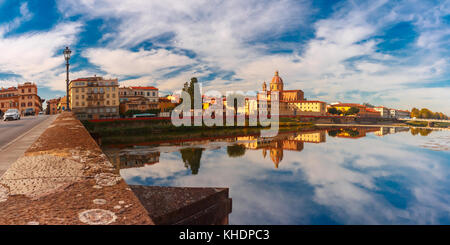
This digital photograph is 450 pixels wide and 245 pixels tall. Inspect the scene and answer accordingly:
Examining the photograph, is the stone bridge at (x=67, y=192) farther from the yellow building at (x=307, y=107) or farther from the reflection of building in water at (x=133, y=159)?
the yellow building at (x=307, y=107)

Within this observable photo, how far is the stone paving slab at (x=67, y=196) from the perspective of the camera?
1737 millimetres

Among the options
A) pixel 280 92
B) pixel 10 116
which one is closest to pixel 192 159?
pixel 10 116

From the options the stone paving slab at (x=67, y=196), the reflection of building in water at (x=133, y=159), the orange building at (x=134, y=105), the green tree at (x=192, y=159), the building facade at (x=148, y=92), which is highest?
the building facade at (x=148, y=92)

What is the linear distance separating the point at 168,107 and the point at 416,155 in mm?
75598

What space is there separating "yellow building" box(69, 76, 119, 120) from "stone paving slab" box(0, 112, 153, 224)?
7996cm

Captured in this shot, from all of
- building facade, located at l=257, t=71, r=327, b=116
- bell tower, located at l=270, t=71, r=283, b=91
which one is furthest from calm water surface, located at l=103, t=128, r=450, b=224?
bell tower, located at l=270, t=71, r=283, b=91

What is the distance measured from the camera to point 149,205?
6.52 m

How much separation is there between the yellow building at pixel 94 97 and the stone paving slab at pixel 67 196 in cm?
7996

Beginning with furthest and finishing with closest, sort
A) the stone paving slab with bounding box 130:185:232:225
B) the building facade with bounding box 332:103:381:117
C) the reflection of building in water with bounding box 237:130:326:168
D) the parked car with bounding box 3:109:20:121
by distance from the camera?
the building facade with bounding box 332:103:381:117
the reflection of building in water with bounding box 237:130:326:168
the parked car with bounding box 3:109:20:121
the stone paving slab with bounding box 130:185:232:225

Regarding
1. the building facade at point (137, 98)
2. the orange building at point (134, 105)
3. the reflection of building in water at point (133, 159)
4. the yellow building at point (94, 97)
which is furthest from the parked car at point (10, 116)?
the building facade at point (137, 98)

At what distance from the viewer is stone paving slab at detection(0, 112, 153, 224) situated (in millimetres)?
1737

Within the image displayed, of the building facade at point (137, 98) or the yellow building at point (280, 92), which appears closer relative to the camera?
the building facade at point (137, 98)

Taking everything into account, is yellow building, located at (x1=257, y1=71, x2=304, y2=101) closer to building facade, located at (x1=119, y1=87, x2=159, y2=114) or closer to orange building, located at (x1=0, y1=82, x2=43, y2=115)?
building facade, located at (x1=119, y1=87, x2=159, y2=114)
